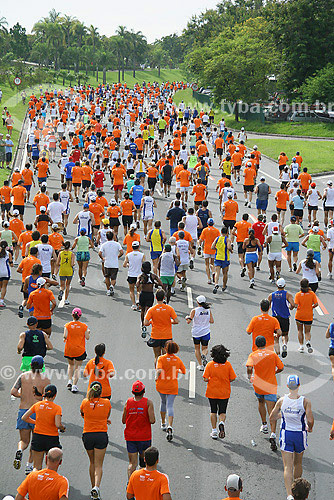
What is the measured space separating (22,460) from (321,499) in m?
4.26

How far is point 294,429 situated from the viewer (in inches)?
378

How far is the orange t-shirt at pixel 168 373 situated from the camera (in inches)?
432

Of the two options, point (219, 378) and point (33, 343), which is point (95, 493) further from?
point (33, 343)

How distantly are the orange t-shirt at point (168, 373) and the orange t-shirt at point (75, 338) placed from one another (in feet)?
6.34

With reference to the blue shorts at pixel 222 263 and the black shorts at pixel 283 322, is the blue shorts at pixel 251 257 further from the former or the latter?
the black shorts at pixel 283 322

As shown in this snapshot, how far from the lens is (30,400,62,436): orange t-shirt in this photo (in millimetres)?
9398

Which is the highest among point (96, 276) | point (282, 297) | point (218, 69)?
point (218, 69)

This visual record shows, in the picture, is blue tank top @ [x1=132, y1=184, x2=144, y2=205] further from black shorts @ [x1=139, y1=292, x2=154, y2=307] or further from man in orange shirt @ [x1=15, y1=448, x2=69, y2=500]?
man in orange shirt @ [x1=15, y1=448, x2=69, y2=500]

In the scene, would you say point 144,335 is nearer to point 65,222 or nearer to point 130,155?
point 65,222

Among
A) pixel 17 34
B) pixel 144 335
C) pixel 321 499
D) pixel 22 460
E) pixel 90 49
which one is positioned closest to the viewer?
pixel 321 499

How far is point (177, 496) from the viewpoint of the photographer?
9438mm

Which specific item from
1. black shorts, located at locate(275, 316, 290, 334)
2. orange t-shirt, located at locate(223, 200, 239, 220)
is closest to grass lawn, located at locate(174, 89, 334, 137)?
orange t-shirt, located at locate(223, 200, 239, 220)

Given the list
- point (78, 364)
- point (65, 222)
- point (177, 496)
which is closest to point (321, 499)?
point (177, 496)

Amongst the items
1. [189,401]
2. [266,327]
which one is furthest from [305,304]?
[189,401]
